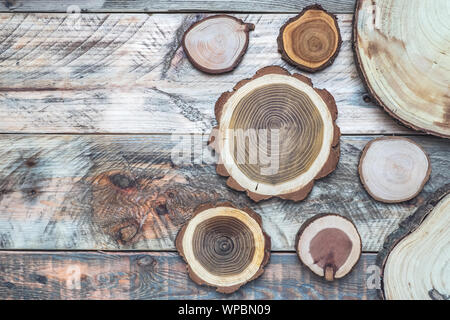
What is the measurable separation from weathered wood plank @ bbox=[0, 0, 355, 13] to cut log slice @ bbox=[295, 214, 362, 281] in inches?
22.8

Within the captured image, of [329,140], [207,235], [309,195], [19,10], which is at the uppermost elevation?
[19,10]

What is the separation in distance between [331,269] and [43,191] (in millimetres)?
822

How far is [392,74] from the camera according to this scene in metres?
0.97

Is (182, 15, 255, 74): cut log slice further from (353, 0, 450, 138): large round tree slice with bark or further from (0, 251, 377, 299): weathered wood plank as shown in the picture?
(0, 251, 377, 299): weathered wood plank

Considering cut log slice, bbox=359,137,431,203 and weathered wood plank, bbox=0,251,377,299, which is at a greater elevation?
cut log slice, bbox=359,137,431,203

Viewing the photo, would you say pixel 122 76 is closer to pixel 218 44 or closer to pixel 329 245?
pixel 218 44

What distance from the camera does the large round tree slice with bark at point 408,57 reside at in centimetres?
96

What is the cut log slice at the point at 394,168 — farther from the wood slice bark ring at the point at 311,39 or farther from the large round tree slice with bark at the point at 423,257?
the wood slice bark ring at the point at 311,39

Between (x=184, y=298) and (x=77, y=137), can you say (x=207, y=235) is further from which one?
(x=77, y=137)

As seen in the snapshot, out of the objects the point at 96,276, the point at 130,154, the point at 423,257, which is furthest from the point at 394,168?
the point at 96,276

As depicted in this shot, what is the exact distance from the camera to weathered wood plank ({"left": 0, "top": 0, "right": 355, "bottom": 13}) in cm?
103

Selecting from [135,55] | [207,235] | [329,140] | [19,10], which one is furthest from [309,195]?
[19,10]

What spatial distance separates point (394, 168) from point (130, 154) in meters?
0.71

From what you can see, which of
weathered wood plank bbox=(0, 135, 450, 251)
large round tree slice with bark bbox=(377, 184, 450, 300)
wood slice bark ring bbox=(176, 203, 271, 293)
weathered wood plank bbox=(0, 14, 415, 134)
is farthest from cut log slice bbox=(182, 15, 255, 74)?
large round tree slice with bark bbox=(377, 184, 450, 300)
